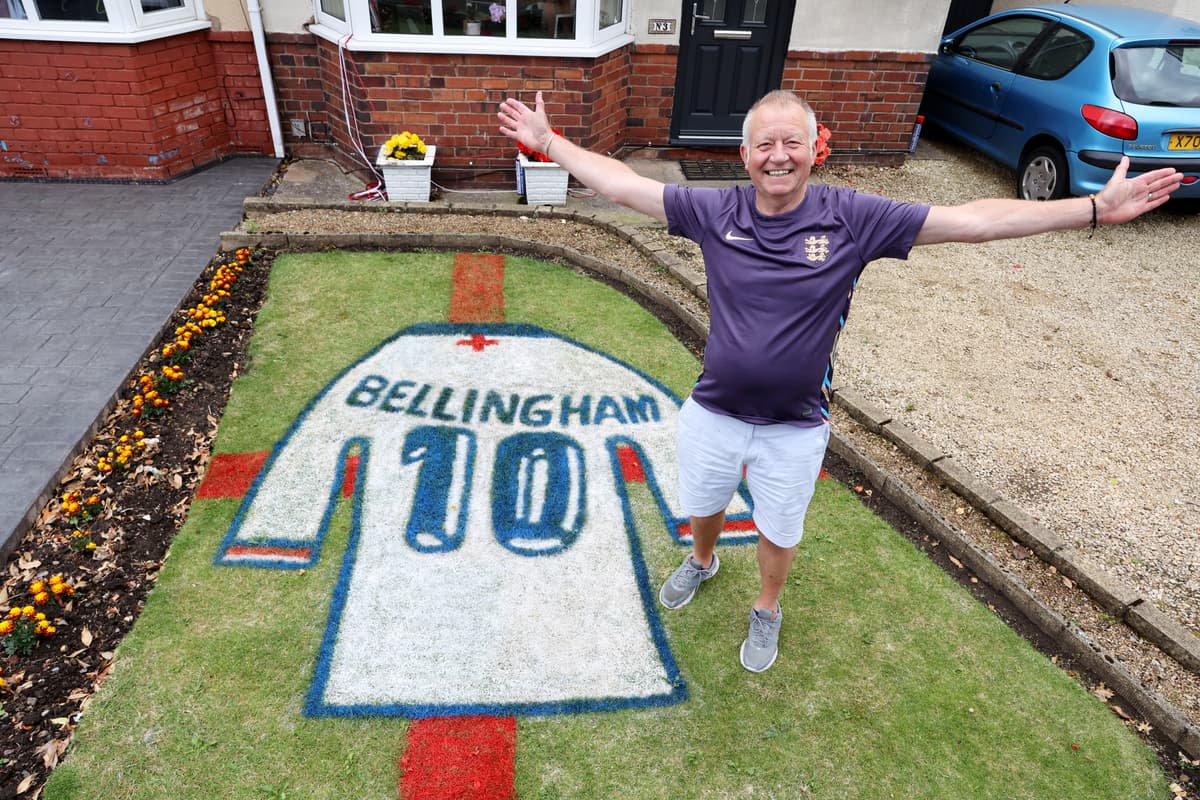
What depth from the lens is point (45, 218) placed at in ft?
21.1

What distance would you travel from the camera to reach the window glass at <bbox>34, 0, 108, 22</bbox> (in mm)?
6590

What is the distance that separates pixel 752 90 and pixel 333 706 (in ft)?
25.9

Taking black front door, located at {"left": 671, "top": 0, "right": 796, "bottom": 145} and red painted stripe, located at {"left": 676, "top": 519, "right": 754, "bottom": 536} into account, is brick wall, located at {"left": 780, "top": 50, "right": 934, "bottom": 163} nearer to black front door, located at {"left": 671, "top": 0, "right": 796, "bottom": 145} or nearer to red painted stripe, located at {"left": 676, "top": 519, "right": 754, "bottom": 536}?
black front door, located at {"left": 671, "top": 0, "right": 796, "bottom": 145}

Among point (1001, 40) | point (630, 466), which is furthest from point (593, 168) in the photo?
point (1001, 40)

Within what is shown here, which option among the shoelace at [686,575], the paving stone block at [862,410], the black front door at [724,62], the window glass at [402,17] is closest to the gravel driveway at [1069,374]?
the paving stone block at [862,410]

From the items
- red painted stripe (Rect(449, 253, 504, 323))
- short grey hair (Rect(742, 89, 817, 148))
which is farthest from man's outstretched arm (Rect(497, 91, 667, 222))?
red painted stripe (Rect(449, 253, 504, 323))

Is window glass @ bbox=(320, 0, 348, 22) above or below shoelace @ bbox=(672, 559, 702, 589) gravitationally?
above

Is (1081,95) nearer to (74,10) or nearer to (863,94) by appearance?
(863,94)

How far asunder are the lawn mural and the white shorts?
834mm

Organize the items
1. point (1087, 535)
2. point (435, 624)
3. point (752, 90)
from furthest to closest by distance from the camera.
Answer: point (752, 90)
point (1087, 535)
point (435, 624)

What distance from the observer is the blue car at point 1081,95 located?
6.75 metres

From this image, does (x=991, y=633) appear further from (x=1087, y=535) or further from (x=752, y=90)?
(x=752, y=90)

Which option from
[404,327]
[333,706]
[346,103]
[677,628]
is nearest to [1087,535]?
[677,628]

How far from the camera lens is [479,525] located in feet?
12.3
